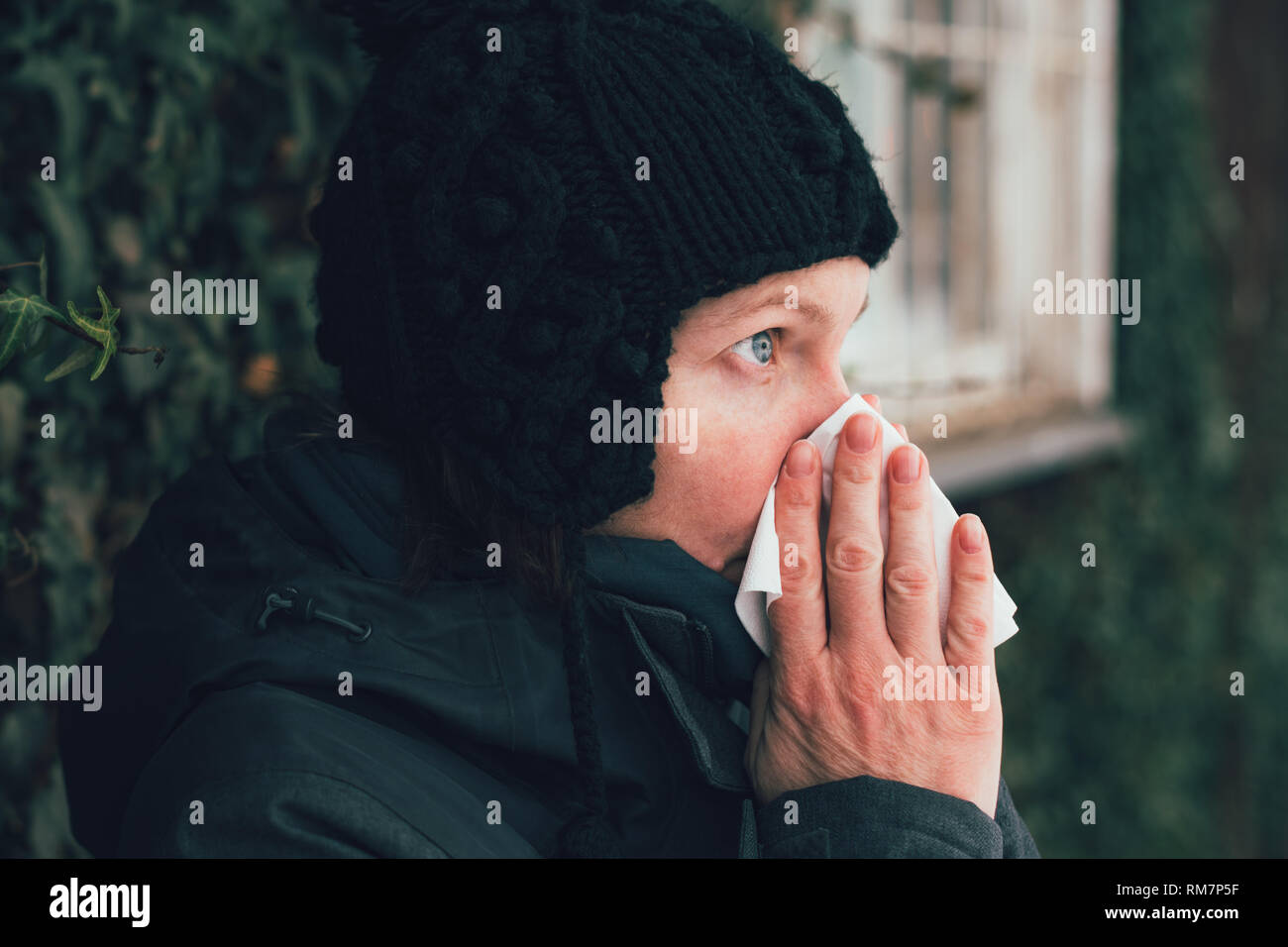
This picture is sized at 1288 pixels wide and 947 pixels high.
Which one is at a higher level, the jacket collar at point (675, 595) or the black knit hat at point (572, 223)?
the black knit hat at point (572, 223)

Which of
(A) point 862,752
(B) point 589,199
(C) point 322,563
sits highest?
(B) point 589,199

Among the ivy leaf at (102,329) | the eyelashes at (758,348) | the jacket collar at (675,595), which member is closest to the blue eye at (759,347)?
the eyelashes at (758,348)

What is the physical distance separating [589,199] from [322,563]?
1.87 ft

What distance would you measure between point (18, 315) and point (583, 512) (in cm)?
76

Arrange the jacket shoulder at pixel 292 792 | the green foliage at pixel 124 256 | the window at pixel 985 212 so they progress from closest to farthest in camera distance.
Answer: the jacket shoulder at pixel 292 792, the green foliage at pixel 124 256, the window at pixel 985 212

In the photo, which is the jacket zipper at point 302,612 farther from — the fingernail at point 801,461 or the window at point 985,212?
the window at point 985,212

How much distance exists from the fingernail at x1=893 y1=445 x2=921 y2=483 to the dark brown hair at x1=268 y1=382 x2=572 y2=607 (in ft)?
1.51

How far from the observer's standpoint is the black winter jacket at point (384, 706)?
120cm

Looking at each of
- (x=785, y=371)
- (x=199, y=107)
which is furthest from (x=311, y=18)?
(x=785, y=371)

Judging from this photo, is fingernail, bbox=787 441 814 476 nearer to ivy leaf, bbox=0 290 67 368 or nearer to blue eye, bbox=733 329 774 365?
blue eye, bbox=733 329 774 365

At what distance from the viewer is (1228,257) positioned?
5660mm

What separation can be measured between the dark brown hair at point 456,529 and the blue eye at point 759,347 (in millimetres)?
341

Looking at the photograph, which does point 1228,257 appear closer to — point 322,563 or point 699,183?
point 699,183

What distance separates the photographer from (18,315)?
1.38 meters
